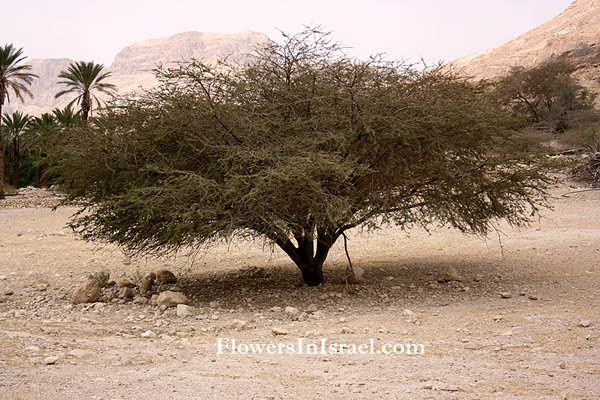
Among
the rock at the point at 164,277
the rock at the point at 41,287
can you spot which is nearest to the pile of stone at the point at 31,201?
the rock at the point at 41,287

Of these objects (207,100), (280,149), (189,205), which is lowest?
(189,205)

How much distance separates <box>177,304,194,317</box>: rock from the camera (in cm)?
857

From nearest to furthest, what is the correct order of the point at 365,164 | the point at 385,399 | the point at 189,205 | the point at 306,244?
the point at 385,399, the point at 189,205, the point at 365,164, the point at 306,244

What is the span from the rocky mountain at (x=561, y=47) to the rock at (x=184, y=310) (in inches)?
1828

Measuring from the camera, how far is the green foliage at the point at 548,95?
3807cm

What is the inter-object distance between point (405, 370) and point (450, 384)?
0.57 meters

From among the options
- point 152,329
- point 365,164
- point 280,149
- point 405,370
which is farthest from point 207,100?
point 405,370

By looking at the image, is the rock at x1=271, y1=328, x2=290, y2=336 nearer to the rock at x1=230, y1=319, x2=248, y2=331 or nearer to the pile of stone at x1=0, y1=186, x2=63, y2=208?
the rock at x1=230, y1=319, x2=248, y2=331

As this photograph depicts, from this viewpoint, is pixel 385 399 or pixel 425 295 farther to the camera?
pixel 425 295

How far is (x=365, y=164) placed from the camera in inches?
369

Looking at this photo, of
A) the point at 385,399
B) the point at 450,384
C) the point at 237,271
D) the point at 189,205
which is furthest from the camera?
the point at 237,271

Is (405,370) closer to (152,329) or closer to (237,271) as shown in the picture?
(152,329)

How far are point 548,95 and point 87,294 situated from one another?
38.0 meters

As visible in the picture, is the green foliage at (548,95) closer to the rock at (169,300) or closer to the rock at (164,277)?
the rock at (164,277)
